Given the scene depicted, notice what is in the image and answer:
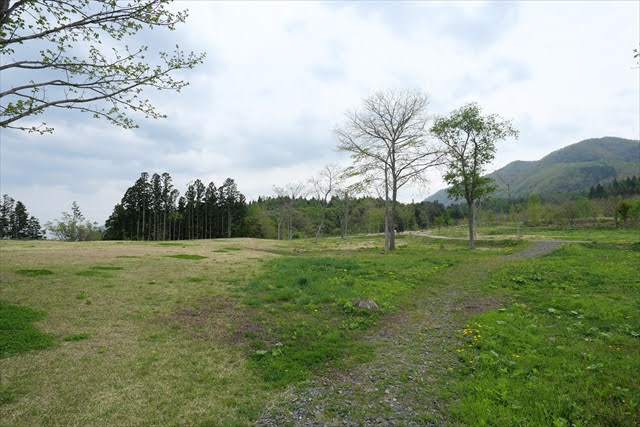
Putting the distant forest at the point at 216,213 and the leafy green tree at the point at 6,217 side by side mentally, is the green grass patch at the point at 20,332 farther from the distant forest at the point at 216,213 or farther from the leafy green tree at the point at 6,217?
the leafy green tree at the point at 6,217

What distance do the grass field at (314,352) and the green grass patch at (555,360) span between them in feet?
0.11

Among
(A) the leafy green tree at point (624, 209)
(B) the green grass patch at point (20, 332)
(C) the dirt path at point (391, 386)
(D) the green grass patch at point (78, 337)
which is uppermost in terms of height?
(A) the leafy green tree at point (624, 209)

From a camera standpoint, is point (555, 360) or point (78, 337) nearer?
point (555, 360)

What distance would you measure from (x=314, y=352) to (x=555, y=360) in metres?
5.28

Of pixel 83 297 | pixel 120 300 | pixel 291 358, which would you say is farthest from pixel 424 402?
pixel 83 297

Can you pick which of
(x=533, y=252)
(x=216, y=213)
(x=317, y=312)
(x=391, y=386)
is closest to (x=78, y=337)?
(x=317, y=312)

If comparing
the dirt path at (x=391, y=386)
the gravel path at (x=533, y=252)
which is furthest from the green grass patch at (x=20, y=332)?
the gravel path at (x=533, y=252)

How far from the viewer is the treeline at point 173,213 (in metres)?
76.7

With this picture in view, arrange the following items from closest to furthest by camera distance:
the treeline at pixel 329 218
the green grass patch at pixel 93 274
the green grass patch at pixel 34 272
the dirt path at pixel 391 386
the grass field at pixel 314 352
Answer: the dirt path at pixel 391 386
the grass field at pixel 314 352
the green grass patch at pixel 34 272
the green grass patch at pixel 93 274
the treeline at pixel 329 218

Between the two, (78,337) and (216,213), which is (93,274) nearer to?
(78,337)

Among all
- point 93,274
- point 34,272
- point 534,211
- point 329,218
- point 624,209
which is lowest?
point 93,274

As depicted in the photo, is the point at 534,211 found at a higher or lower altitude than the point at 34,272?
higher

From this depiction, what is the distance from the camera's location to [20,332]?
24.2ft

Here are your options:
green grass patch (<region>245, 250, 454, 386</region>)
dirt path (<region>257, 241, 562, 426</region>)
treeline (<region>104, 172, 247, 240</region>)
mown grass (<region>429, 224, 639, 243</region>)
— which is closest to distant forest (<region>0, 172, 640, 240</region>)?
treeline (<region>104, 172, 247, 240</region>)
